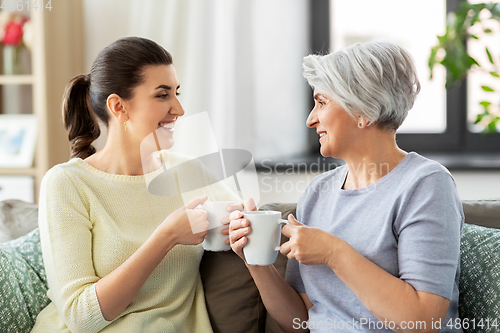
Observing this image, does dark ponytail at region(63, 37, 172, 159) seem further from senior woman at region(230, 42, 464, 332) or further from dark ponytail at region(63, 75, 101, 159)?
senior woman at region(230, 42, 464, 332)

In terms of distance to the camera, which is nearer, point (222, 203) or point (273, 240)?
point (273, 240)

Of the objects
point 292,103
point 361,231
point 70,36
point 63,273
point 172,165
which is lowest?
point 63,273

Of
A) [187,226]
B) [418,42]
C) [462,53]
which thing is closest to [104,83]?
[187,226]

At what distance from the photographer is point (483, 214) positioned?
1363 millimetres

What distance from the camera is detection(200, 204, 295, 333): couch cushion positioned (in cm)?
137

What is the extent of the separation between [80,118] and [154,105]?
0.31 meters

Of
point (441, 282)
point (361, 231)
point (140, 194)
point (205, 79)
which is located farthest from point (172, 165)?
point (205, 79)

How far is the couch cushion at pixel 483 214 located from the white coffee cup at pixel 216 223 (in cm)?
73

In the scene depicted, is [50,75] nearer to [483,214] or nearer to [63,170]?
[63,170]

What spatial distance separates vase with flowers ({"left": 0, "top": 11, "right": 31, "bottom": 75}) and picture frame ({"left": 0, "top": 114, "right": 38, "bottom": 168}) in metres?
0.26

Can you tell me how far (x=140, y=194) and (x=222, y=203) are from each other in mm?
333

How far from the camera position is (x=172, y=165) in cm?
144

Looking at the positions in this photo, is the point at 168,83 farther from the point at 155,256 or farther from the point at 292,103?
the point at 292,103

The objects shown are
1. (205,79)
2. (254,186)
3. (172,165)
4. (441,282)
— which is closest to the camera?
(441,282)
